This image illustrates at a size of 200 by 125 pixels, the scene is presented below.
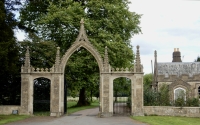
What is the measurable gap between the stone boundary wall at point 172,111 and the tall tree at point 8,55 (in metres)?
10.2

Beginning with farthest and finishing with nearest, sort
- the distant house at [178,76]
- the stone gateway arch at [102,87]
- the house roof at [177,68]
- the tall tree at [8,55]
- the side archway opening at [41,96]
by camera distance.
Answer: the house roof at [177,68], the distant house at [178,76], the side archway opening at [41,96], the stone gateway arch at [102,87], the tall tree at [8,55]

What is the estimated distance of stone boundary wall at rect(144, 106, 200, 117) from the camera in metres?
Answer: 20.9

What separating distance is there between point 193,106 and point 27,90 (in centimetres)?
1247

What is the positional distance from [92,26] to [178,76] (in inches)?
621

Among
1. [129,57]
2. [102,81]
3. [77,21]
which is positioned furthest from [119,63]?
[102,81]

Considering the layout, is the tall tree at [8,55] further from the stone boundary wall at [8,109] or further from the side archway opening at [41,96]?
the stone boundary wall at [8,109]

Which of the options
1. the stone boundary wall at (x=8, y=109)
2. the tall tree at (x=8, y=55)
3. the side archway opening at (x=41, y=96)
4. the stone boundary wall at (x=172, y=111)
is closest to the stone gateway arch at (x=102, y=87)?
the stone boundary wall at (x=8, y=109)

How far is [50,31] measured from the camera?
29.5 m

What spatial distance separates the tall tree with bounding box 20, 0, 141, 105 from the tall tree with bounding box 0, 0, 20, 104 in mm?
5260

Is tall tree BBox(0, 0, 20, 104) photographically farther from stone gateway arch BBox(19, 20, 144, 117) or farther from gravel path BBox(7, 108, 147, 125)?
gravel path BBox(7, 108, 147, 125)

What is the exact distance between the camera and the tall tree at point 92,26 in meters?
27.8

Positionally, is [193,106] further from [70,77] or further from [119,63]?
[70,77]

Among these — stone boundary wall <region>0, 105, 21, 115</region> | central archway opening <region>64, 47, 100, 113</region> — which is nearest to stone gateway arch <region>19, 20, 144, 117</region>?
stone boundary wall <region>0, 105, 21, 115</region>

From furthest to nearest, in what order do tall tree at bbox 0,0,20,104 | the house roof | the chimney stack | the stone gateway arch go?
1. the chimney stack
2. the house roof
3. the stone gateway arch
4. tall tree at bbox 0,0,20,104
